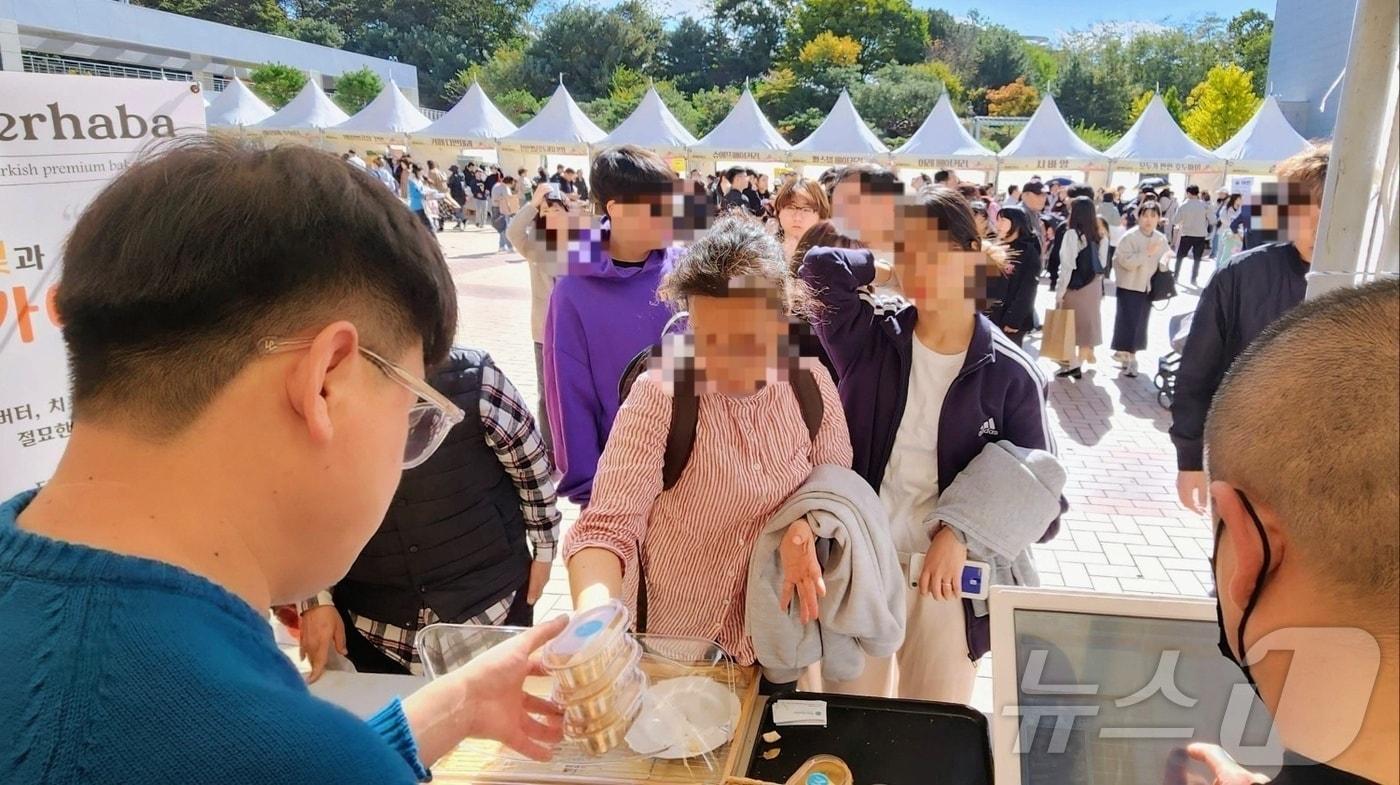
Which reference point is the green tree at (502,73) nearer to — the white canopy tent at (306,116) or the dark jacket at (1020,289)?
the white canopy tent at (306,116)

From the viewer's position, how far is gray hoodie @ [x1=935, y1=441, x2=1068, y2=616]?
1.89m

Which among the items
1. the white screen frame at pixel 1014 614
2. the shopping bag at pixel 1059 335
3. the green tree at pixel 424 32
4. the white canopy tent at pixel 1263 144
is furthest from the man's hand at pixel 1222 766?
the green tree at pixel 424 32

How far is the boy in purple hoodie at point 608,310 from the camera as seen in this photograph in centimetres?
277

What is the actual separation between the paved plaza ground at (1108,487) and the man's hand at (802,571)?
0.74 metres

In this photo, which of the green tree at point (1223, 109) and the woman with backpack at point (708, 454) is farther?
the green tree at point (1223, 109)

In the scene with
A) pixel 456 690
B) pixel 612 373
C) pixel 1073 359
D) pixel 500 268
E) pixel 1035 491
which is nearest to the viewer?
pixel 456 690

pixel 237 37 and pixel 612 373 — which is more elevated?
pixel 237 37

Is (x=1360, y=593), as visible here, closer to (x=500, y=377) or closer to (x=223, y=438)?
(x=223, y=438)

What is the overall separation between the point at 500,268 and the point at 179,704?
47.5ft

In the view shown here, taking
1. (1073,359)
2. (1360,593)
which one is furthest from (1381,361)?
(1073,359)

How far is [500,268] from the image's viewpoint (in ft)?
47.5

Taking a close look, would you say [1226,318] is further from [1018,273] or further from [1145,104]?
[1145,104]

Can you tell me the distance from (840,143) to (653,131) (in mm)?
4383

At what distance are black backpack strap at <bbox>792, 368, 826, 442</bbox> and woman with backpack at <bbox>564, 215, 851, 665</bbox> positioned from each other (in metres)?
0.06
